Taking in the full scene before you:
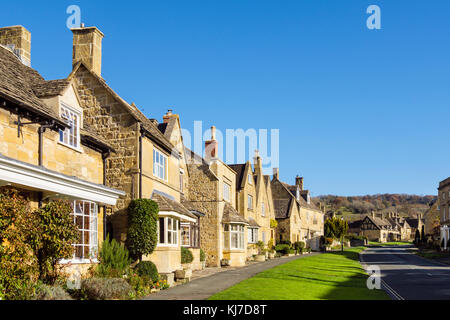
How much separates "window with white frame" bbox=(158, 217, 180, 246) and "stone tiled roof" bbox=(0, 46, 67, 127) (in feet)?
24.1

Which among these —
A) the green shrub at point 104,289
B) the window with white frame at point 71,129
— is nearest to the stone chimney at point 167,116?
the window with white frame at point 71,129

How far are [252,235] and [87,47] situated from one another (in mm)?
27840

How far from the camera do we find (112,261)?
18.1 m

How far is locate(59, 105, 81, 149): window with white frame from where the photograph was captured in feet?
57.7

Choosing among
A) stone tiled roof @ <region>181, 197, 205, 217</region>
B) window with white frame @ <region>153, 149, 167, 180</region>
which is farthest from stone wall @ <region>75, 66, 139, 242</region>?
stone tiled roof @ <region>181, 197, 205, 217</region>

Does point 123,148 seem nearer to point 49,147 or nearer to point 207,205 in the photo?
point 49,147

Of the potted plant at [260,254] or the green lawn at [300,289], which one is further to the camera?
the potted plant at [260,254]

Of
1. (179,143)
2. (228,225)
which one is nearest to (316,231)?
(228,225)

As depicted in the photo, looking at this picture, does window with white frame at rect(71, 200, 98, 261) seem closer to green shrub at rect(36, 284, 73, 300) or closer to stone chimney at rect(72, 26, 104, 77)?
green shrub at rect(36, 284, 73, 300)

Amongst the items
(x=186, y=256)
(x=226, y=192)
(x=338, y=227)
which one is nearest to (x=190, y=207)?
(x=186, y=256)

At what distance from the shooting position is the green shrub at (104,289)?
14523 millimetres

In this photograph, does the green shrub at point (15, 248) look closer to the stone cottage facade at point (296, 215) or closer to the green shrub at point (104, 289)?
the green shrub at point (104, 289)

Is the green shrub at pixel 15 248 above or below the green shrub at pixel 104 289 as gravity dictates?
above
